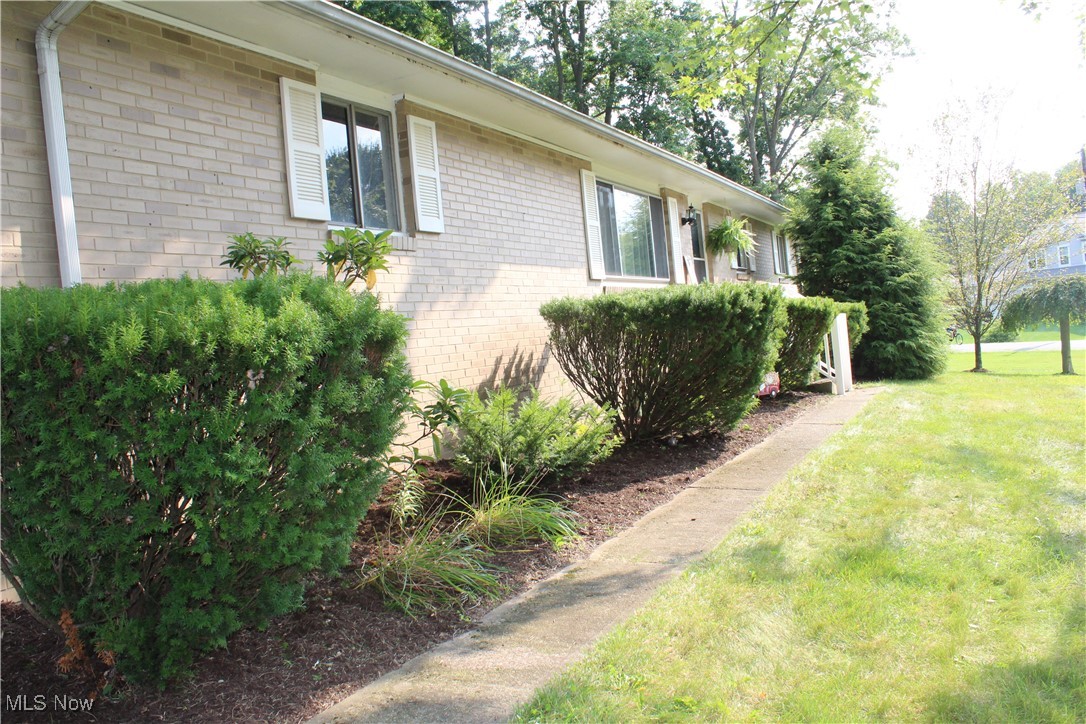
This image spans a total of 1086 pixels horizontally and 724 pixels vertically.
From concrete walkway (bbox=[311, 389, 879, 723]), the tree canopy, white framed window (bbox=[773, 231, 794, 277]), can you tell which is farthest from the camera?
the tree canopy

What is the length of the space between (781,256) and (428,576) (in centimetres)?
1825

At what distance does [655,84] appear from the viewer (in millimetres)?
27000

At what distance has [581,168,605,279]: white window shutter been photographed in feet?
31.5

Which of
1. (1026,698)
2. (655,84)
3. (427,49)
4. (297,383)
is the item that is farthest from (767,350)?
(655,84)

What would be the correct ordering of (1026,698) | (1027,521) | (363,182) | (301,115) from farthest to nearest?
(363,182) → (301,115) → (1027,521) → (1026,698)

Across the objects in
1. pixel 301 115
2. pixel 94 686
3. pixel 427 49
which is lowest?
pixel 94 686

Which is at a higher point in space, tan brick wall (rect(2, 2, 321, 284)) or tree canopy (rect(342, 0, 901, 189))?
tree canopy (rect(342, 0, 901, 189))

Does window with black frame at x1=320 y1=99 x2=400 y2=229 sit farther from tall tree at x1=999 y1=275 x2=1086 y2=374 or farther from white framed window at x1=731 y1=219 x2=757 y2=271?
tall tree at x1=999 y1=275 x2=1086 y2=374

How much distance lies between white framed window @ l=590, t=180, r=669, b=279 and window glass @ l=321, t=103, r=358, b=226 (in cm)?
444

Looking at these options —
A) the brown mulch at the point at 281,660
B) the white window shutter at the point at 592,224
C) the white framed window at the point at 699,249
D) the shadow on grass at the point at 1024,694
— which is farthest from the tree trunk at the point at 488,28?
the shadow on grass at the point at 1024,694

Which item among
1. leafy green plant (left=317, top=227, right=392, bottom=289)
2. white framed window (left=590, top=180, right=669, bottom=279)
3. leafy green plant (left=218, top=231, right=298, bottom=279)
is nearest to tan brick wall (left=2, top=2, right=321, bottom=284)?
leafy green plant (left=218, top=231, right=298, bottom=279)

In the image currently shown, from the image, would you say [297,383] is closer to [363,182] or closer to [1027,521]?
[363,182]

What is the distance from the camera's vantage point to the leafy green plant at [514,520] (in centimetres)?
464

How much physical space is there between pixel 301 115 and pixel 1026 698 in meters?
5.85
